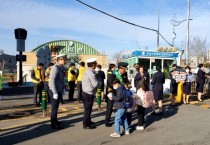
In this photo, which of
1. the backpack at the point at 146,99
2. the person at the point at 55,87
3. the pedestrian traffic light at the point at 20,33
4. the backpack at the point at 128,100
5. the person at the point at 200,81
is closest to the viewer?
the backpack at the point at 128,100

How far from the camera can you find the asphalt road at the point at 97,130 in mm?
6648

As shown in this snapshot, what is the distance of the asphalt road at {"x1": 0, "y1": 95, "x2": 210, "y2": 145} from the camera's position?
6.65 metres

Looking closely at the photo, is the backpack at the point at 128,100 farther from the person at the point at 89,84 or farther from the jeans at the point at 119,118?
the person at the point at 89,84

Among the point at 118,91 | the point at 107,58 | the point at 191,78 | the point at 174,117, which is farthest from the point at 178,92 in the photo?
the point at 107,58

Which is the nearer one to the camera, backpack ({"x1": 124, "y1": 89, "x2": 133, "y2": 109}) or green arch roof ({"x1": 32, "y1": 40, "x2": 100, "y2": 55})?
backpack ({"x1": 124, "y1": 89, "x2": 133, "y2": 109})

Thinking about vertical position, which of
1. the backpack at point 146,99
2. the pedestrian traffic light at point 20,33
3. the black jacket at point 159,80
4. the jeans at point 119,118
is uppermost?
the pedestrian traffic light at point 20,33

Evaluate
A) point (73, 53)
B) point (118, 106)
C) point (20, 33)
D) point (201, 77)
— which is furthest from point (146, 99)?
point (73, 53)

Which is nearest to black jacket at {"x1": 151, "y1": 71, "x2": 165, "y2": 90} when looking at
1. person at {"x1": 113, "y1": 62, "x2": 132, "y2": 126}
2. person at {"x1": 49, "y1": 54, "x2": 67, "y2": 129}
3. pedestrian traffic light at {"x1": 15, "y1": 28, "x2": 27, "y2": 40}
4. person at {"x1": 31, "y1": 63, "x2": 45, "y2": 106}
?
person at {"x1": 113, "y1": 62, "x2": 132, "y2": 126}

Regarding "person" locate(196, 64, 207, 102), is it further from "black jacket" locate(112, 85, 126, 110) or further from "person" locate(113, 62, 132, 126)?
"black jacket" locate(112, 85, 126, 110)

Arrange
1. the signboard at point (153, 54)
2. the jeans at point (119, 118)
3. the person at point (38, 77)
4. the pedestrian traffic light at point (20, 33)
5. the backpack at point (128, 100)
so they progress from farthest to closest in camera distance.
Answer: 1. the pedestrian traffic light at point (20, 33)
2. the signboard at point (153, 54)
3. the person at point (38, 77)
4. the backpack at point (128, 100)
5. the jeans at point (119, 118)

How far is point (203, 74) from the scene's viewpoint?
1401 cm

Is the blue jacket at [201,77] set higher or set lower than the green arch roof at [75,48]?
lower

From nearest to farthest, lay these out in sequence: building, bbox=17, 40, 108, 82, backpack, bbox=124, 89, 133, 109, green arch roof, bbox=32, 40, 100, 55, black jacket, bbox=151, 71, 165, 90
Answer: backpack, bbox=124, 89, 133, 109 → black jacket, bbox=151, 71, 165, 90 → building, bbox=17, 40, 108, 82 → green arch roof, bbox=32, 40, 100, 55

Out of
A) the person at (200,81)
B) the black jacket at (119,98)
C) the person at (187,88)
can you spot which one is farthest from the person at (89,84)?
the person at (200,81)
